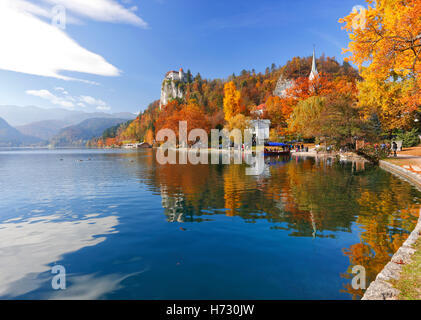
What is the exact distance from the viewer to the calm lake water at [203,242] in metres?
5.14

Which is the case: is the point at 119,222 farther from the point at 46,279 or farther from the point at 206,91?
the point at 206,91

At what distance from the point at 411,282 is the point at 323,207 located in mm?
6911

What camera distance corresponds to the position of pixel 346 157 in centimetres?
3691

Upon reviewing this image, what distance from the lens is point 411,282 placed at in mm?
4262

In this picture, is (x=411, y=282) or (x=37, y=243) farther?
(x=37, y=243)

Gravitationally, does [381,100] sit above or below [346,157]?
above

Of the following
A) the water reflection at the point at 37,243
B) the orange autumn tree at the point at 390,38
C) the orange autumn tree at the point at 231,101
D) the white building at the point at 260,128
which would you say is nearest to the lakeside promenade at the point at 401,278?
the water reflection at the point at 37,243

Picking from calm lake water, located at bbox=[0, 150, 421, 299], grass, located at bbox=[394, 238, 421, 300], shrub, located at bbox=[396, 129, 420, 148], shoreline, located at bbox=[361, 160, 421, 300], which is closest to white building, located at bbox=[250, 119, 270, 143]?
shrub, located at bbox=[396, 129, 420, 148]

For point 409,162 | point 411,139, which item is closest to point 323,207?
point 409,162

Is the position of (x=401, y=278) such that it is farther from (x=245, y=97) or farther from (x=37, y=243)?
(x=245, y=97)

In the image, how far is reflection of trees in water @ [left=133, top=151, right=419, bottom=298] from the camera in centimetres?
699
